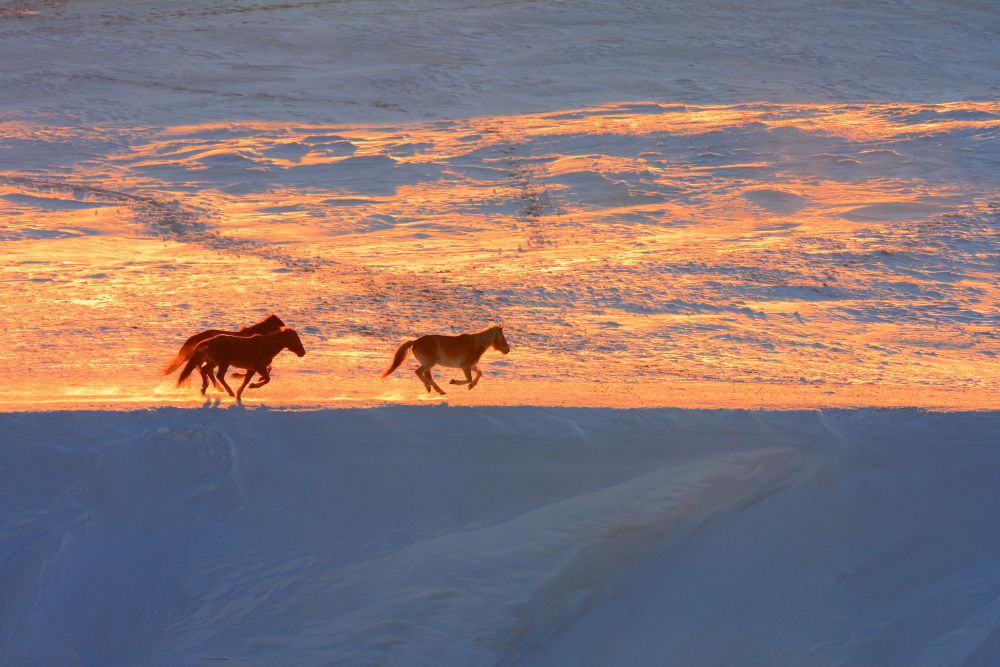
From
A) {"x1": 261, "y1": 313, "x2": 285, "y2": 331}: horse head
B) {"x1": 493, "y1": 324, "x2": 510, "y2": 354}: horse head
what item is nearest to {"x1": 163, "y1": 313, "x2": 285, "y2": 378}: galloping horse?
{"x1": 261, "y1": 313, "x2": 285, "y2": 331}: horse head

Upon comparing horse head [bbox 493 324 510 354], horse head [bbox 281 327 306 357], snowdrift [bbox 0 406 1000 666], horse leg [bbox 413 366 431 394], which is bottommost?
snowdrift [bbox 0 406 1000 666]

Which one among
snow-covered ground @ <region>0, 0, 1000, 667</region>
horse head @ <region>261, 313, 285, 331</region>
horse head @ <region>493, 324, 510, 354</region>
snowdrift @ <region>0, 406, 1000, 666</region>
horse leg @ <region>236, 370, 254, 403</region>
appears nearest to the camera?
snowdrift @ <region>0, 406, 1000, 666</region>

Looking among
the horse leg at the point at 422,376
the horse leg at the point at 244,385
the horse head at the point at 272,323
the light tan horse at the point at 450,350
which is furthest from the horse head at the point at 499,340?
the horse leg at the point at 244,385

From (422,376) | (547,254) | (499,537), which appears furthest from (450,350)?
(547,254)

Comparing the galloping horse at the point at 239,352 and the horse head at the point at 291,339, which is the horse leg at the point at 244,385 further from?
the horse head at the point at 291,339

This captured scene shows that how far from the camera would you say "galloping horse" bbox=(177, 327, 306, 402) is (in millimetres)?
5352

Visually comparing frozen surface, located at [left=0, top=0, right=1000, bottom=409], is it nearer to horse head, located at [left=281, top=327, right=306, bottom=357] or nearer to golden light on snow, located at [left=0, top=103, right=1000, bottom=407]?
golden light on snow, located at [left=0, top=103, right=1000, bottom=407]

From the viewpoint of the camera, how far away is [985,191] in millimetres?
12570

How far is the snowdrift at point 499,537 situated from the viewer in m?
4.53

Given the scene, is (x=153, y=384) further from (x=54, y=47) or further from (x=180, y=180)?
(x=54, y=47)

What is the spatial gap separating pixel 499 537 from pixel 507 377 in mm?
2052

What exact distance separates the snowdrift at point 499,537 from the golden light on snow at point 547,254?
0.53 metres

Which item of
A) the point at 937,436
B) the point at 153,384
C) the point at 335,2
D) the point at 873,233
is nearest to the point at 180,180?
the point at 153,384

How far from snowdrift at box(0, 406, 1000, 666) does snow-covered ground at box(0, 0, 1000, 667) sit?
0.02 m
